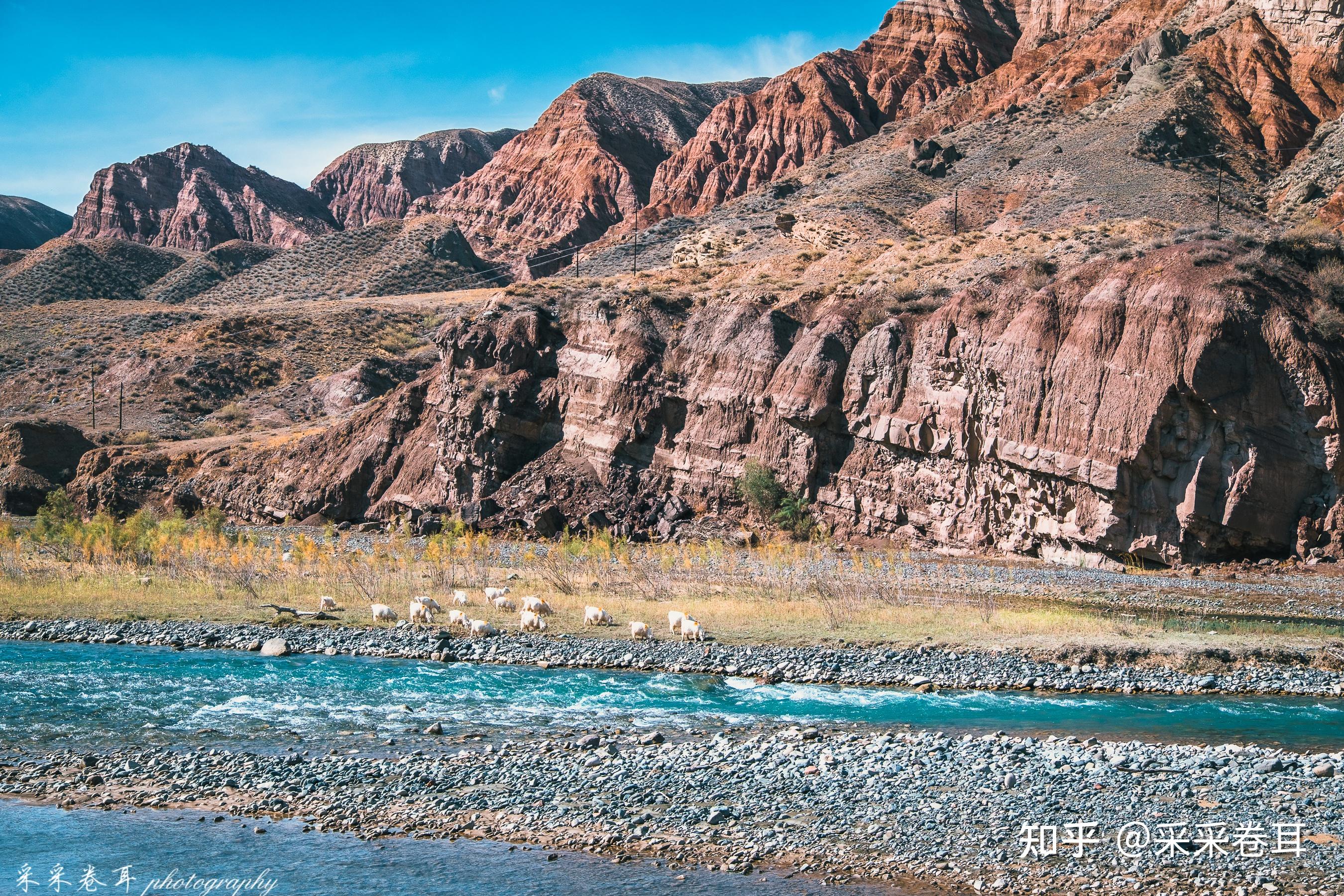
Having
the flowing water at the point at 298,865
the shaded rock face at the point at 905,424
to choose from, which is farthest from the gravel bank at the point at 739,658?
the shaded rock face at the point at 905,424

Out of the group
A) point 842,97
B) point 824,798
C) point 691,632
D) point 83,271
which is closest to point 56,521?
point 691,632

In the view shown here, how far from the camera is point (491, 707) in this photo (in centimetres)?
1884

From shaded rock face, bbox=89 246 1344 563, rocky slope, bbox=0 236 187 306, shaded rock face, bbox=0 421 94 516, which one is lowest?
shaded rock face, bbox=0 421 94 516

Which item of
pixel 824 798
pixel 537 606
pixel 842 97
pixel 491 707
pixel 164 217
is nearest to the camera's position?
pixel 824 798

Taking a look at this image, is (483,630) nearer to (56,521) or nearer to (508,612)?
(508,612)

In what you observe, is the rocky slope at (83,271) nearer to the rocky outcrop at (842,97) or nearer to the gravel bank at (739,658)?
the rocky outcrop at (842,97)

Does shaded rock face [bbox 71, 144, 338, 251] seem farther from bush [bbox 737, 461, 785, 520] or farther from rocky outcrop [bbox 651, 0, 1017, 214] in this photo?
bush [bbox 737, 461, 785, 520]

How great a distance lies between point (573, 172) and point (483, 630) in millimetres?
148592

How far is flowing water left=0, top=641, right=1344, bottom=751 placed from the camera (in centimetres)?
1697

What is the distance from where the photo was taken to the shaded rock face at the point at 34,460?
6303 cm

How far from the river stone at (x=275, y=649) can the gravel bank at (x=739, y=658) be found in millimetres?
302

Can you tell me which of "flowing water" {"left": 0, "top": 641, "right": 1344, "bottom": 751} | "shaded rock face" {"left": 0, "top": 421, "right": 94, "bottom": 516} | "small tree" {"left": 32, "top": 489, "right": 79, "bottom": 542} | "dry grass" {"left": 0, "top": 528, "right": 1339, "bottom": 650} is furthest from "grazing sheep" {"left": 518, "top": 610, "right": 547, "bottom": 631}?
"shaded rock face" {"left": 0, "top": 421, "right": 94, "bottom": 516}

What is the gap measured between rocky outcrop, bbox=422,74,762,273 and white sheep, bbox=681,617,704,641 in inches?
4729

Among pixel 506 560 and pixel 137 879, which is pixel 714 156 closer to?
pixel 506 560
